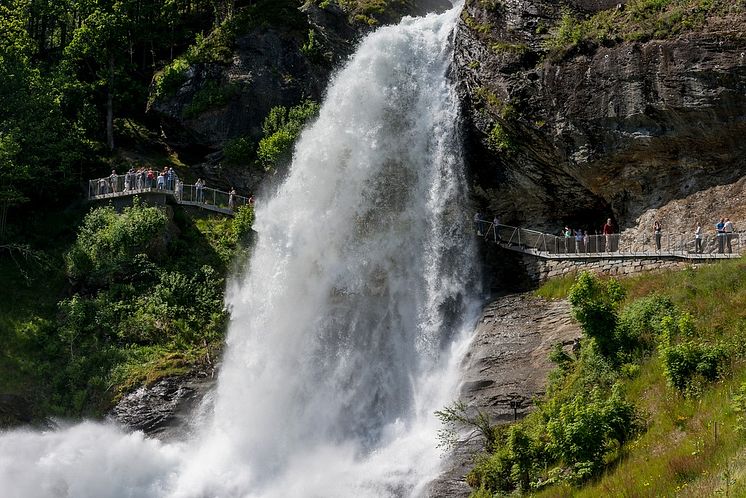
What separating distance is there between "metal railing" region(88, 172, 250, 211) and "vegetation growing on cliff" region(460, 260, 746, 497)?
15.8 metres

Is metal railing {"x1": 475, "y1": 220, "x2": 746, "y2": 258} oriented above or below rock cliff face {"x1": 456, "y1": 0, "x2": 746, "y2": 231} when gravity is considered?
below

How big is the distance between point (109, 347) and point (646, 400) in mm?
17279


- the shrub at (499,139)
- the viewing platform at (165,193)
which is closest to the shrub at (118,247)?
the viewing platform at (165,193)

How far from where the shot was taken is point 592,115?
27.4 meters

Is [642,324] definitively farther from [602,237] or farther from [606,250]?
[602,237]

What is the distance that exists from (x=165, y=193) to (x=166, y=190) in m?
0.12

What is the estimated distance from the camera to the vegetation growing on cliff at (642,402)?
51.9 ft

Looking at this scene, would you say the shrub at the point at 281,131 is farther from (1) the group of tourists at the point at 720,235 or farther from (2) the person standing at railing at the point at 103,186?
(1) the group of tourists at the point at 720,235

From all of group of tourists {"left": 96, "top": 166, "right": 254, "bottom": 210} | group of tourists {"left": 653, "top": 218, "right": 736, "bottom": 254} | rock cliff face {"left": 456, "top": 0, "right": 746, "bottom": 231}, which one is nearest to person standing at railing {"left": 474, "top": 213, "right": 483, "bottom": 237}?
rock cliff face {"left": 456, "top": 0, "right": 746, "bottom": 231}

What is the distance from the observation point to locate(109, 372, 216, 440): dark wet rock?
85.0 ft

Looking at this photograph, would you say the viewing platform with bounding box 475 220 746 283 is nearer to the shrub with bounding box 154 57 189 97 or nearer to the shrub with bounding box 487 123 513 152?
the shrub with bounding box 487 123 513 152

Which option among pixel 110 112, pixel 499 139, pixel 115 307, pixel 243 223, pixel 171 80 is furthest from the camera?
pixel 110 112

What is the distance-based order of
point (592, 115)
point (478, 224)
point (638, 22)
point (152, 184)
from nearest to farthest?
1. point (592, 115)
2. point (638, 22)
3. point (478, 224)
4. point (152, 184)

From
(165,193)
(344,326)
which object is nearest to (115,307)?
(165,193)
